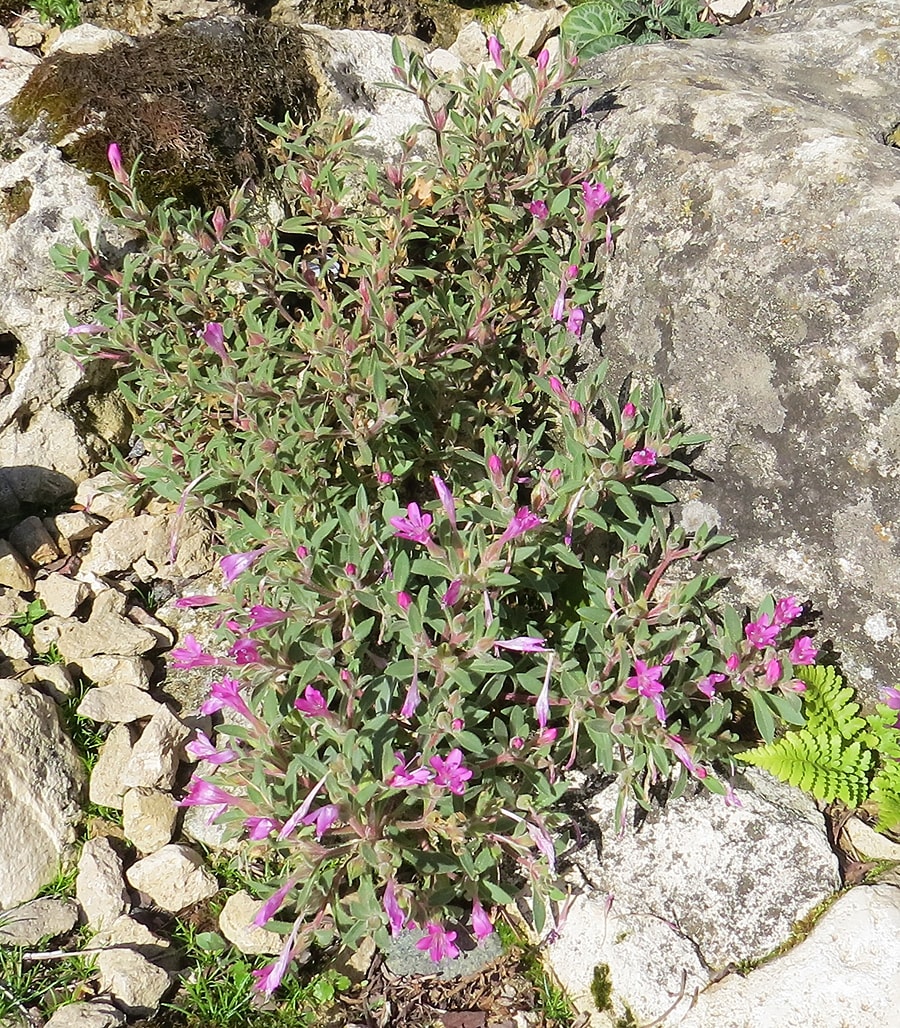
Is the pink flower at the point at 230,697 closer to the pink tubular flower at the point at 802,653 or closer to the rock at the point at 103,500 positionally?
the rock at the point at 103,500

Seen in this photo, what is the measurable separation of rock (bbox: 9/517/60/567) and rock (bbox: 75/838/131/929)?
5.04 ft

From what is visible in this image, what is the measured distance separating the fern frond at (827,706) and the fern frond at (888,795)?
6.4 inches

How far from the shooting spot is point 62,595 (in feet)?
13.5

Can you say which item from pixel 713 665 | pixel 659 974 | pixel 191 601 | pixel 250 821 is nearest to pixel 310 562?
pixel 191 601

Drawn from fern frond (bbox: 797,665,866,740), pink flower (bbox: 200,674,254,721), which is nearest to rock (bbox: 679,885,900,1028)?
fern frond (bbox: 797,665,866,740)

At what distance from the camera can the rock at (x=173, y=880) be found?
332 cm

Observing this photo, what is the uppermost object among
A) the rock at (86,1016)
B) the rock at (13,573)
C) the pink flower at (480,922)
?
the rock at (13,573)

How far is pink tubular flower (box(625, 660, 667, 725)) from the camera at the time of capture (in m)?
2.82

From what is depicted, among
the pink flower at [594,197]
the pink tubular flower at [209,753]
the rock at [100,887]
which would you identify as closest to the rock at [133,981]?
the rock at [100,887]

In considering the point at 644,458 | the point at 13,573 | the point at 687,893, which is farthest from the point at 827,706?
the point at 13,573

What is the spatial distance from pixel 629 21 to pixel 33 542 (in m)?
4.87

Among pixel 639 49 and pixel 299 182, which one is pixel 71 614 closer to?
pixel 299 182

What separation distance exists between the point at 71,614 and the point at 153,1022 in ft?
6.00

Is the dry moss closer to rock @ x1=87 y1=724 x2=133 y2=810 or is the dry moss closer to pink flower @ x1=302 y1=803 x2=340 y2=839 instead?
rock @ x1=87 y1=724 x2=133 y2=810
